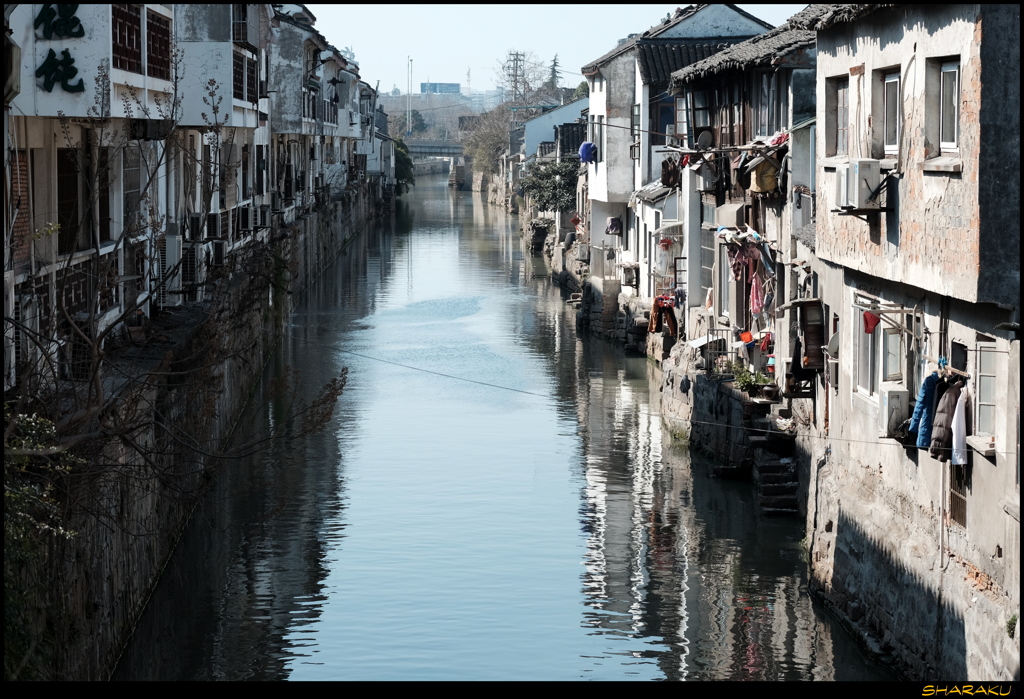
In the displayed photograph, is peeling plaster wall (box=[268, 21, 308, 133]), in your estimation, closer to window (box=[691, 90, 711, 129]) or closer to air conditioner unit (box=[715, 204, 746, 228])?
window (box=[691, 90, 711, 129])

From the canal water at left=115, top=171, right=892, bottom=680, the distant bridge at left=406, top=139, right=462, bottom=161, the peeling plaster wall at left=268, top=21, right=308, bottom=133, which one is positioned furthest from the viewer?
the distant bridge at left=406, top=139, right=462, bottom=161

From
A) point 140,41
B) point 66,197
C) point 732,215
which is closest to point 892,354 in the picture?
point 732,215

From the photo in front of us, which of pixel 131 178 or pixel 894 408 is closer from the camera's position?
pixel 894 408

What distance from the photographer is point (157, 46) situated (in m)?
22.3

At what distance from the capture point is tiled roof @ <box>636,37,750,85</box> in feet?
121

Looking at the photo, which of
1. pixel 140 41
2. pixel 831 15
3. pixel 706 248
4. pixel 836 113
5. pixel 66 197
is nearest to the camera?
pixel 831 15

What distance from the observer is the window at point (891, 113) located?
1478 centimetres

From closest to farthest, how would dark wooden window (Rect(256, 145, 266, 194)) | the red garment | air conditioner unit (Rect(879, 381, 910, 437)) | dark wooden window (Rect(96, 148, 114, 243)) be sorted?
air conditioner unit (Rect(879, 381, 910, 437))
the red garment
dark wooden window (Rect(96, 148, 114, 243))
dark wooden window (Rect(256, 145, 266, 194))

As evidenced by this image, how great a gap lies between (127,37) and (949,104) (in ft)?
40.1

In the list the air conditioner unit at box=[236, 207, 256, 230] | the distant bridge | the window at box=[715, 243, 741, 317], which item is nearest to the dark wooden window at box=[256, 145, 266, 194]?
the air conditioner unit at box=[236, 207, 256, 230]

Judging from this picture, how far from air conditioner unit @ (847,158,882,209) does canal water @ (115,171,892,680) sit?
4960mm

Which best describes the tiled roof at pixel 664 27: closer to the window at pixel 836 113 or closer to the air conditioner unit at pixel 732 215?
the air conditioner unit at pixel 732 215

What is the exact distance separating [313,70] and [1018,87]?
43.7 meters

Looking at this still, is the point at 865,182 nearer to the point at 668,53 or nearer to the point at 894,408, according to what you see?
the point at 894,408
